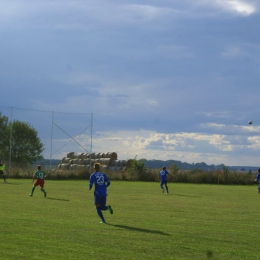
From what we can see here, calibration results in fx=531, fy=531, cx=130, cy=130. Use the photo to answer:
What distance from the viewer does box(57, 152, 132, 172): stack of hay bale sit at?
6138 cm

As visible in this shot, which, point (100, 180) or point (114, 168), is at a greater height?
point (114, 168)

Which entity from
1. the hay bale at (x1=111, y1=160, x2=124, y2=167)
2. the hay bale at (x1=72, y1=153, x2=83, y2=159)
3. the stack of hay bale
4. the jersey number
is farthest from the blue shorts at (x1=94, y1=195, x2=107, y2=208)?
the hay bale at (x1=111, y1=160, x2=124, y2=167)

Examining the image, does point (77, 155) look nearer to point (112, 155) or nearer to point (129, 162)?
point (129, 162)

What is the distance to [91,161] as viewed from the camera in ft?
208

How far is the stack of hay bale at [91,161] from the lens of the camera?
6138 centimetres

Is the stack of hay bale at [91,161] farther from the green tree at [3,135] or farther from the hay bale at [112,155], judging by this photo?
the green tree at [3,135]

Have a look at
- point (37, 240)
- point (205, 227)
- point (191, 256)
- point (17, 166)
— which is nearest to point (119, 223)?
point (205, 227)

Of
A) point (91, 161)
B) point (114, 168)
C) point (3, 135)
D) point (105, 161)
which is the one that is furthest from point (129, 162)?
point (3, 135)

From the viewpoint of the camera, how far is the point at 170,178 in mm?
59312

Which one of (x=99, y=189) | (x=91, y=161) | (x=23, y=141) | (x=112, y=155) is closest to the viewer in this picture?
(x=99, y=189)

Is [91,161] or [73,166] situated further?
[91,161]

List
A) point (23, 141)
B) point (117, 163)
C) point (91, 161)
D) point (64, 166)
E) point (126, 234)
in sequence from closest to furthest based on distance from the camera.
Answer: point (126, 234), point (64, 166), point (91, 161), point (117, 163), point (23, 141)

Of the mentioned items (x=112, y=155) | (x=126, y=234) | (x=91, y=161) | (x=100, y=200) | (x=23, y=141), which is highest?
(x=23, y=141)

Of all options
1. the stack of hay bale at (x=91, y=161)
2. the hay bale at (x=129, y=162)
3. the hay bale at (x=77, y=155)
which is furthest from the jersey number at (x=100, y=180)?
the hay bale at (x=129, y=162)
